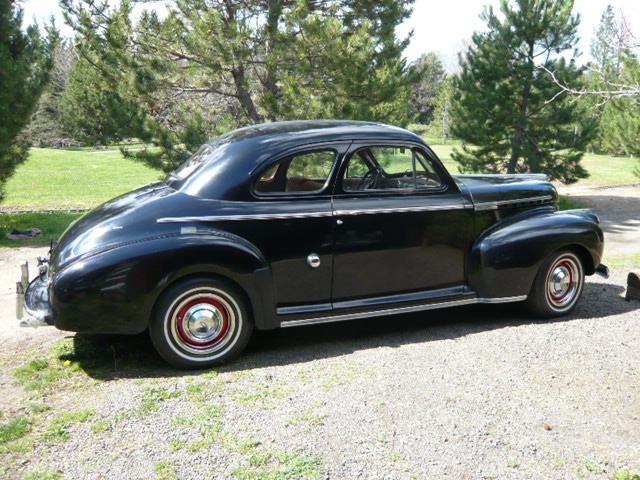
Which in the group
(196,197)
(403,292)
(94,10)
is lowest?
(403,292)

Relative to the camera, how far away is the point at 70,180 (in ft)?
77.7

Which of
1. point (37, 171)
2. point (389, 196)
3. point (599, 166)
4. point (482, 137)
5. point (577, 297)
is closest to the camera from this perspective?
point (389, 196)

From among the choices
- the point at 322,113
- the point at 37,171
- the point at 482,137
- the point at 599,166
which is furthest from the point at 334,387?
the point at 599,166

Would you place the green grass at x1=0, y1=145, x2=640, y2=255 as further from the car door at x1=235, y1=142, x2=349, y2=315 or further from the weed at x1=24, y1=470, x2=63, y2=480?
the weed at x1=24, y1=470, x2=63, y2=480

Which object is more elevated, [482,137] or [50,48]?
[50,48]

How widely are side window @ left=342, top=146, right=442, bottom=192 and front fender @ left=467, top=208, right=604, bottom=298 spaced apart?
72 centimetres

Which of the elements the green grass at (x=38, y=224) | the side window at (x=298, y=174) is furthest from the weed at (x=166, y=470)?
the green grass at (x=38, y=224)

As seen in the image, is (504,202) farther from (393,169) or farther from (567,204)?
(567,204)

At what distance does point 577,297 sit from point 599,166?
26.3m

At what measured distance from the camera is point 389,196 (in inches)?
208

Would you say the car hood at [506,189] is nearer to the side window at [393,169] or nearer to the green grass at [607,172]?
the side window at [393,169]

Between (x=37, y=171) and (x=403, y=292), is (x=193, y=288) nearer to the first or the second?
(x=403, y=292)

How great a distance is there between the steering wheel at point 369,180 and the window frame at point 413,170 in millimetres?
123

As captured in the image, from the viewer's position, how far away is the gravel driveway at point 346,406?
3355 millimetres
